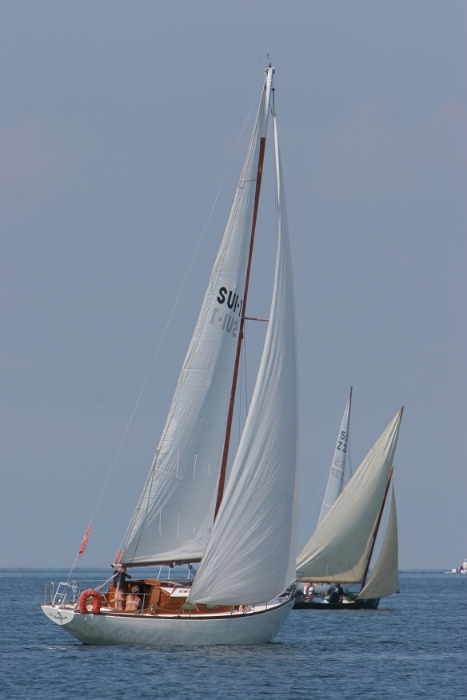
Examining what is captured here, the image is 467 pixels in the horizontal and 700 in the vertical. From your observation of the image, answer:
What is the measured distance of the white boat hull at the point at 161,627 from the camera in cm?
3178

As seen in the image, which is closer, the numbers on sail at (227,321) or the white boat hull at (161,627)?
the white boat hull at (161,627)

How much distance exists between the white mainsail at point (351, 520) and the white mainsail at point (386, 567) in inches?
57.5

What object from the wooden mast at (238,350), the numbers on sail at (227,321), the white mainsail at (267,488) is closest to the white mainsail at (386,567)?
the white mainsail at (267,488)

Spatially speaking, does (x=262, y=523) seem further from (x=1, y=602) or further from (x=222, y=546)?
(x=1, y=602)

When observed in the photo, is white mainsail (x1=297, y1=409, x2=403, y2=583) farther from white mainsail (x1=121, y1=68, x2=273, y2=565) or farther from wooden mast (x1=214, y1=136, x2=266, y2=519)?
white mainsail (x1=121, y1=68, x2=273, y2=565)

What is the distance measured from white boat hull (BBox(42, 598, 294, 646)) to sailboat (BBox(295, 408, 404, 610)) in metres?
26.7

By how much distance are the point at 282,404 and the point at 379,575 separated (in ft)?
91.2

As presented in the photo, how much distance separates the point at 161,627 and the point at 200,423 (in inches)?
239

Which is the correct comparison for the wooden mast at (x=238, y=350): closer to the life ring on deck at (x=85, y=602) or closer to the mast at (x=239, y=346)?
the mast at (x=239, y=346)

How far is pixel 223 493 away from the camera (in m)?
33.6

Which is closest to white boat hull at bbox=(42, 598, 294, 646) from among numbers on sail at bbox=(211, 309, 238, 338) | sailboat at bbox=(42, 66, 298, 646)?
sailboat at bbox=(42, 66, 298, 646)

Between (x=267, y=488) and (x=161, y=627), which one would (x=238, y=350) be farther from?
(x=161, y=627)

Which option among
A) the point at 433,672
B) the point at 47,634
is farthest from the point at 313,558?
the point at 433,672

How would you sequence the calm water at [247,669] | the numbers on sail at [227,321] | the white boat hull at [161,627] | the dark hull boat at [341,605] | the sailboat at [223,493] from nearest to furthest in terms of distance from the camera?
→ 1. the calm water at [247,669]
2. the white boat hull at [161,627]
3. the sailboat at [223,493]
4. the numbers on sail at [227,321]
5. the dark hull boat at [341,605]
